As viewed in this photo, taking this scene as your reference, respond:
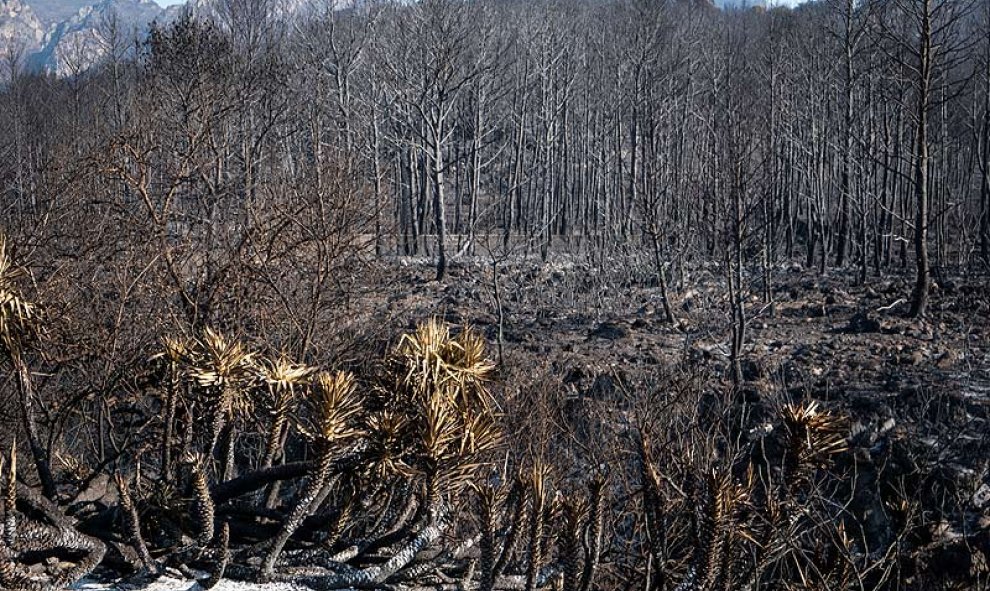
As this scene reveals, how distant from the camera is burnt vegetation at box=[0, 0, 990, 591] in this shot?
428 cm

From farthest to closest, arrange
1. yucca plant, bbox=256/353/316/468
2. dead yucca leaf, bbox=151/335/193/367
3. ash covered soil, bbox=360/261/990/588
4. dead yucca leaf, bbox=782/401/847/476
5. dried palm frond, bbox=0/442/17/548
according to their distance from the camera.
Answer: ash covered soil, bbox=360/261/990/588, dead yucca leaf, bbox=151/335/193/367, yucca plant, bbox=256/353/316/468, dead yucca leaf, bbox=782/401/847/476, dried palm frond, bbox=0/442/17/548

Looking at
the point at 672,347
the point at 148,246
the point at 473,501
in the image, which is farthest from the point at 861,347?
the point at 148,246

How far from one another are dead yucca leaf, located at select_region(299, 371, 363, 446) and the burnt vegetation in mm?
16

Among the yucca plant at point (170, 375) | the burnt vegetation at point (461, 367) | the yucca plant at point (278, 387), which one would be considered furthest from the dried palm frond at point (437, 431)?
the yucca plant at point (170, 375)

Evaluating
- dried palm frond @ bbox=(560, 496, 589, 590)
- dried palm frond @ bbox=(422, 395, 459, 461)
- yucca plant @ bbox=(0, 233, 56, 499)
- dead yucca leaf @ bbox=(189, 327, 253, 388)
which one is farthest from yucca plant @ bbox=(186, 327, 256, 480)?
dried palm frond @ bbox=(560, 496, 589, 590)

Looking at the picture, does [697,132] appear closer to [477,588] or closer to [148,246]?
[148,246]

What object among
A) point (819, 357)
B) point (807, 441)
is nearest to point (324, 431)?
point (807, 441)

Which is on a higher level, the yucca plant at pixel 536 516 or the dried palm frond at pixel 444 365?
the dried palm frond at pixel 444 365

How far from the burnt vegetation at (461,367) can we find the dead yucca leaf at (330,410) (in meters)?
0.02

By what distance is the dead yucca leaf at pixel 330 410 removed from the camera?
396 cm

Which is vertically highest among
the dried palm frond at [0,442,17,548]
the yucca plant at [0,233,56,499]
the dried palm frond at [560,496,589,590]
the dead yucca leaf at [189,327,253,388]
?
the yucca plant at [0,233,56,499]

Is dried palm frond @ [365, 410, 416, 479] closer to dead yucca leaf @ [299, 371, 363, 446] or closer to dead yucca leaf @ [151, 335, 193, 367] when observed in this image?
dead yucca leaf @ [299, 371, 363, 446]

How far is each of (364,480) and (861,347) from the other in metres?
12.2

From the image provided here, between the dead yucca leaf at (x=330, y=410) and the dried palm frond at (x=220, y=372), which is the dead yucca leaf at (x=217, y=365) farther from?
the dead yucca leaf at (x=330, y=410)
